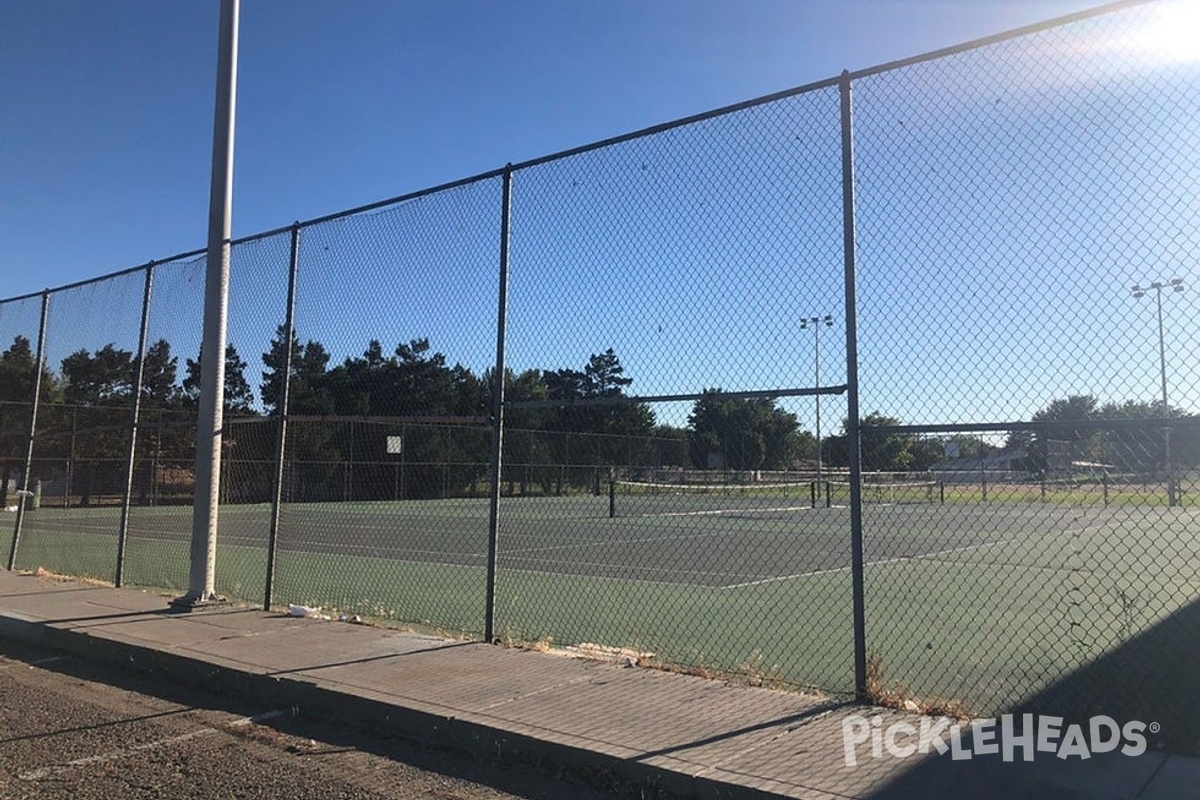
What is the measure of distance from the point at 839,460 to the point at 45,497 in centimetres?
3516

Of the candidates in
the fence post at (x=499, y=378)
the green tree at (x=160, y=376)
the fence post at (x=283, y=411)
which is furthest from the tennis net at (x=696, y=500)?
the fence post at (x=499, y=378)

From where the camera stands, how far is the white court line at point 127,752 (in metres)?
4.67

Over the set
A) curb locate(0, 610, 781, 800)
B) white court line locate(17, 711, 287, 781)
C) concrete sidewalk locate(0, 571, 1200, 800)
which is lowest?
white court line locate(17, 711, 287, 781)

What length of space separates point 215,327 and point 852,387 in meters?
6.53

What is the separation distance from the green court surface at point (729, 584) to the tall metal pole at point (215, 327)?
139 cm

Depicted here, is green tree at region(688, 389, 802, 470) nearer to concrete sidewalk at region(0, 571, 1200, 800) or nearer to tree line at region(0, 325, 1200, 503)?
tree line at region(0, 325, 1200, 503)

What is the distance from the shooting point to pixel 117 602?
937 centimetres

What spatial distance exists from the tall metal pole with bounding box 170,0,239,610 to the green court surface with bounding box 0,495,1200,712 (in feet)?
4.56

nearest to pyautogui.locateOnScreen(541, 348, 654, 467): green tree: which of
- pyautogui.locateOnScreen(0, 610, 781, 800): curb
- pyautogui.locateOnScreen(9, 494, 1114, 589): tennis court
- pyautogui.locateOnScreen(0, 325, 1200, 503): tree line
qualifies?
pyautogui.locateOnScreen(0, 325, 1200, 503): tree line

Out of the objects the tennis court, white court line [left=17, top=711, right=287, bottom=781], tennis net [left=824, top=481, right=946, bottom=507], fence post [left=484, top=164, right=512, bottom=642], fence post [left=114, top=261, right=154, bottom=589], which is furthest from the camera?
the tennis court

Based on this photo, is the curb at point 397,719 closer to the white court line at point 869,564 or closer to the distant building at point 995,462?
the distant building at point 995,462

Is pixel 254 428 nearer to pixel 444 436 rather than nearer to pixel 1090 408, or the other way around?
pixel 444 436

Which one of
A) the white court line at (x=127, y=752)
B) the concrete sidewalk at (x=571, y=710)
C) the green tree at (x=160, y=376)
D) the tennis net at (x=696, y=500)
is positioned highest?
the green tree at (x=160, y=376)

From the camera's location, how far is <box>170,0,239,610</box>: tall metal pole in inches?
353
